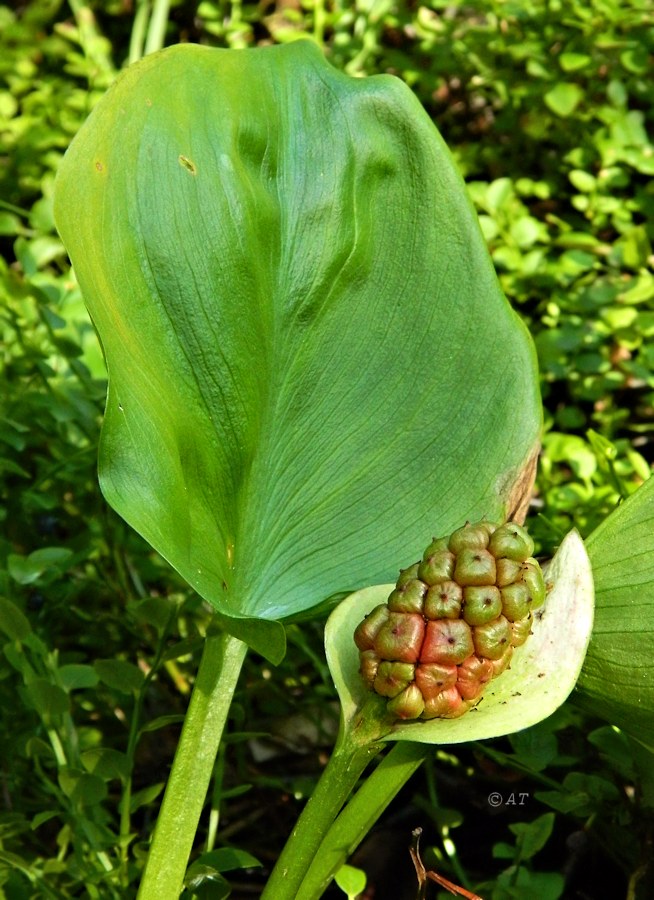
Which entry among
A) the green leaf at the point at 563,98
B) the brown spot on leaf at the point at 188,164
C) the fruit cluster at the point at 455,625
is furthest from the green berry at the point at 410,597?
the green leaf at the point at 563,98

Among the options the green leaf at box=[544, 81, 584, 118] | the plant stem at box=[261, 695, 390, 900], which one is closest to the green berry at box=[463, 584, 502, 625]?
the plant stem at box=[261, 695, 390, 900]

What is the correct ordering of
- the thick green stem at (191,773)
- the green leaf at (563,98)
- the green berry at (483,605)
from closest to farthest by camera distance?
the green berry at (483,605), the thick green stem at (191,773), the green leaf at (563,98)

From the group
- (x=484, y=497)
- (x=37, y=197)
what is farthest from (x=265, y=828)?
(x=37, y=197)

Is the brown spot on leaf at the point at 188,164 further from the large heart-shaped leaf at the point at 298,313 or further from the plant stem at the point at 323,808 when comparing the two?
the plant stem at the point at 323,808

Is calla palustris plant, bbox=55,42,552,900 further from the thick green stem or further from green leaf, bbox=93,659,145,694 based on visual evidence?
green leaf, bbox=93,659,145,694

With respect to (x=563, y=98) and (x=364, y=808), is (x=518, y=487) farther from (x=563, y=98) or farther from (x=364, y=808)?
(x=563, y=98)

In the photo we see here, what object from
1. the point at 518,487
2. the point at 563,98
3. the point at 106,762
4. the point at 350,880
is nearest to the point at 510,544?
the point at 518,487

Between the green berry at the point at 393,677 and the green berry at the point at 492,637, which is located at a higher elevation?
the green berry at the point at 492,637
